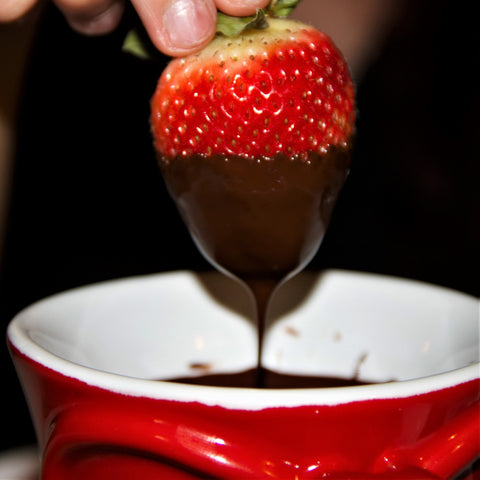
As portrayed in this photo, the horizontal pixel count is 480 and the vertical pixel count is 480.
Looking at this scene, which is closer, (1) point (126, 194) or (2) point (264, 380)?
(2) point (264, 380)

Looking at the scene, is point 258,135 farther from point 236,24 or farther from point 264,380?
point 264,380

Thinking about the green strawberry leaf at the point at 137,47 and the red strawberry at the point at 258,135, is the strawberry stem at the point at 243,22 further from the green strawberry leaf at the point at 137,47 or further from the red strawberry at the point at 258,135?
the green strawberry leaf at the point at 137,47

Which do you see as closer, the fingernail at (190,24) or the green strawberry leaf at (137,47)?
the fingernail at (190,24)

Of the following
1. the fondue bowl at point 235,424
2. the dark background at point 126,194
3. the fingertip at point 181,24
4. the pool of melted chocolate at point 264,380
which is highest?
the fingertip at point 181,24

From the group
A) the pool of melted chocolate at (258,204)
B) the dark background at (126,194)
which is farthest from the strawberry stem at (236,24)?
the dark background at (126,194)

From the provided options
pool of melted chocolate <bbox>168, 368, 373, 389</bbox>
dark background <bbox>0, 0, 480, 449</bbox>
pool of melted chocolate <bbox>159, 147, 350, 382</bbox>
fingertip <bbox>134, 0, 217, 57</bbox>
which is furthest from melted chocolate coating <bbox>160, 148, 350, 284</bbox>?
dark background <bbox>0, 0, 480, 449</bbox>

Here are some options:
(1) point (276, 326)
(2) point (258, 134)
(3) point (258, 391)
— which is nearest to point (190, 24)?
(2) point (258, 134)

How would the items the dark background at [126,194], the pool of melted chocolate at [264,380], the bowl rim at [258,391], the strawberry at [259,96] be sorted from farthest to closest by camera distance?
the dark background at [126,194] < the pool of melted chocolate at [264,380] < the strawberry at [259,96] < the bowl rim at [258,391]

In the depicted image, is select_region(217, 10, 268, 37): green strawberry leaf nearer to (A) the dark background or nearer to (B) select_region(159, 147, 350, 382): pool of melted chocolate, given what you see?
(B) select_region(159, 147, 350, 382): pool of melted chocolate
